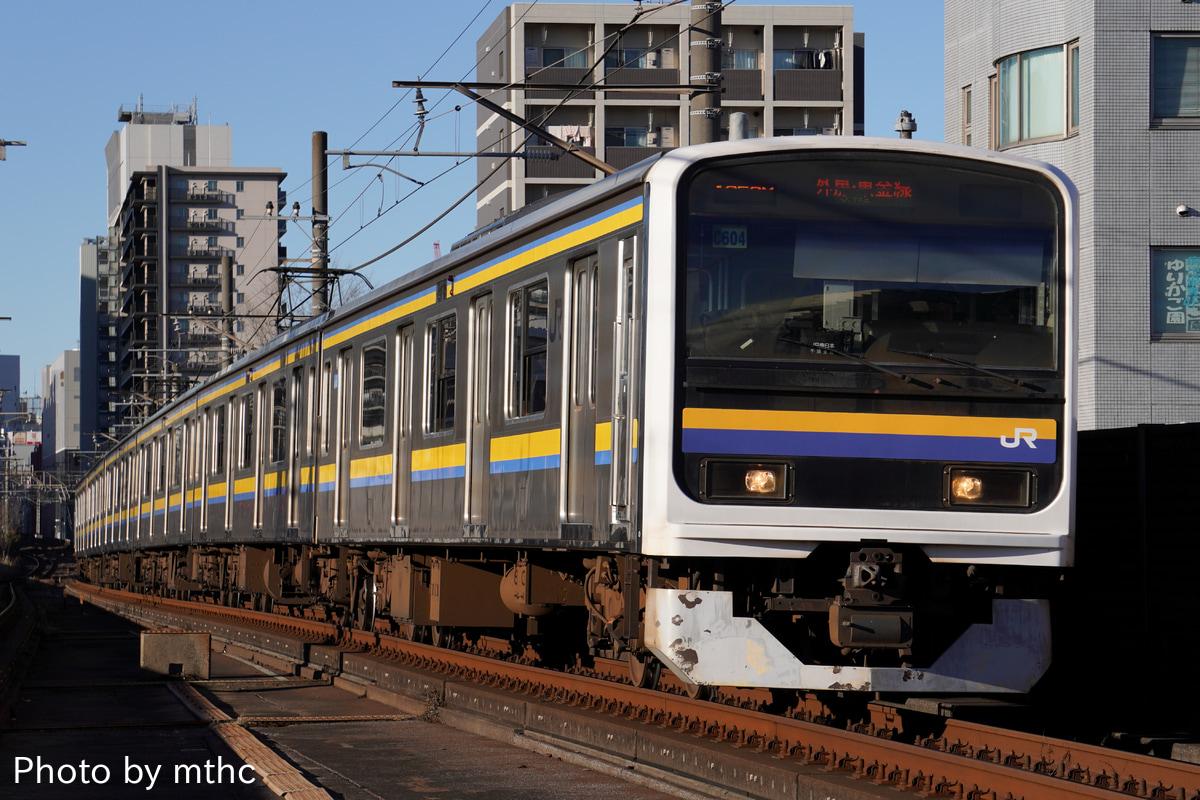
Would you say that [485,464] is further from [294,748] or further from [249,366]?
[249,366]

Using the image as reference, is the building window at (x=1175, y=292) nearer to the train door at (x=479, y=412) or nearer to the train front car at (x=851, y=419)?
the train door at (x=479, y=412)

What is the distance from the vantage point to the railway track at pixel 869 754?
6.64 m

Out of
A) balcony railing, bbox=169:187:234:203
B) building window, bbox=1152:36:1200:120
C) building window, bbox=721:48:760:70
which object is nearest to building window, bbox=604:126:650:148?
building window, bbox=721:48:760:70

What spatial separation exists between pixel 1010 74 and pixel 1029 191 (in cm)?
1528

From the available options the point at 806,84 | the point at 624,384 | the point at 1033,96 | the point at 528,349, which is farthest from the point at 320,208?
the point at 806,84

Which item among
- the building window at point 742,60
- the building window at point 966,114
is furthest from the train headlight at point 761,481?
the building window at point 742,60

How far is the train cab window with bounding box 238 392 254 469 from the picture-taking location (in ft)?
66.9

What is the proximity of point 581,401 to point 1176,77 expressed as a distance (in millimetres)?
15361

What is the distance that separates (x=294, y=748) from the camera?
957 centimetres

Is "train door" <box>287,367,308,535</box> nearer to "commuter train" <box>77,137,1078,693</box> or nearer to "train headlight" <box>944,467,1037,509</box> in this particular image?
"commuter train" <box>77,137,1078,693</box>

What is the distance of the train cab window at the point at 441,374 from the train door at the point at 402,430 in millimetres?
500

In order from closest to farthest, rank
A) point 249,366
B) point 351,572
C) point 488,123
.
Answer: point 351,572 < point 249,366 < point 488,123

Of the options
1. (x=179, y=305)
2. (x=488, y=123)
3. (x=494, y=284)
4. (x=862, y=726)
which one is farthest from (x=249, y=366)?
(x=179, y=305)

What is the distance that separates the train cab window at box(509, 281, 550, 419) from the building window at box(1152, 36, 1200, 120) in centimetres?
1415
